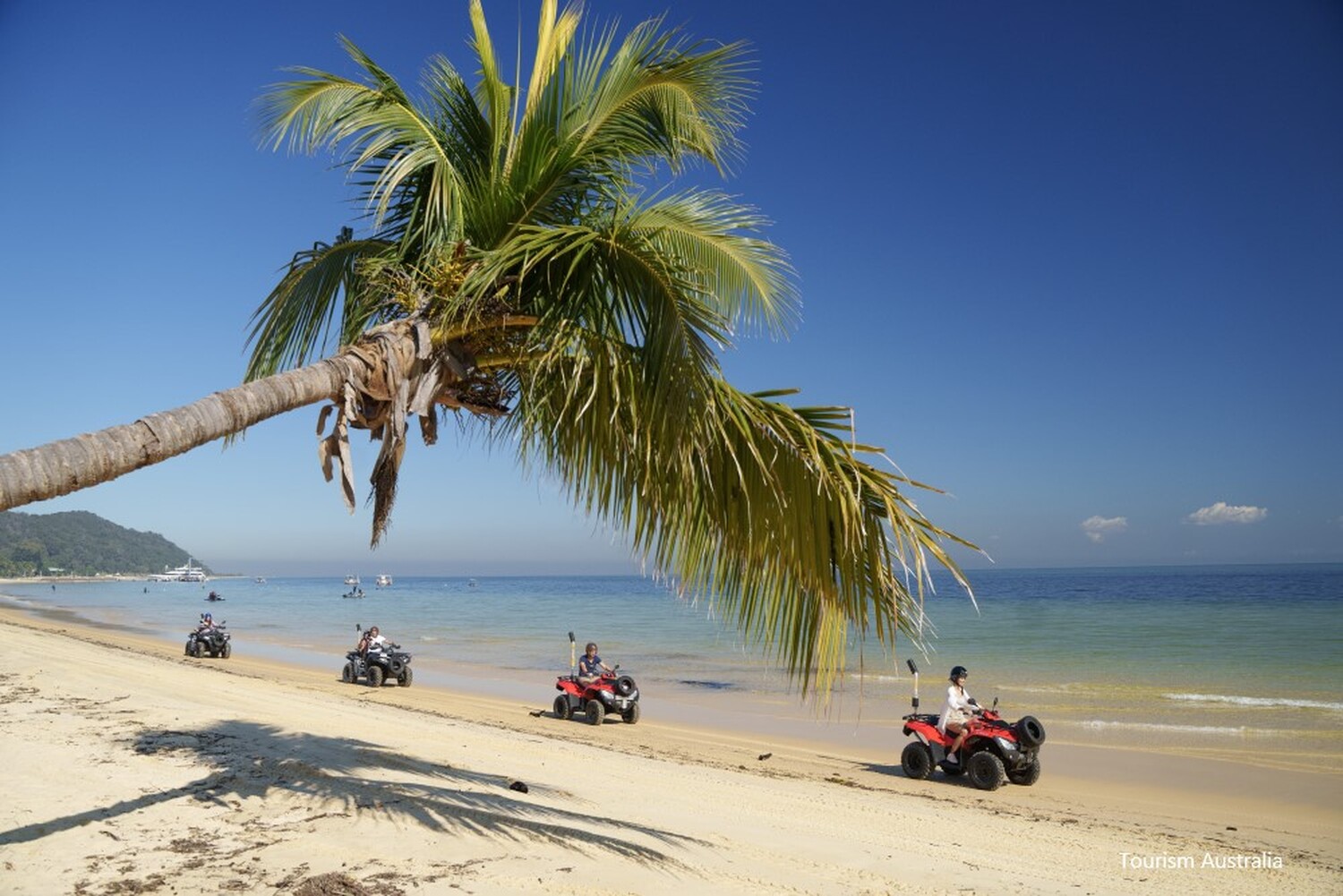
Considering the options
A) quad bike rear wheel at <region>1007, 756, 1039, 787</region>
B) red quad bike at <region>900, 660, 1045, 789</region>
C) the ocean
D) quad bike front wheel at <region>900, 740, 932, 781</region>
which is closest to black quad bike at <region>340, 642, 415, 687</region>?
the ocean

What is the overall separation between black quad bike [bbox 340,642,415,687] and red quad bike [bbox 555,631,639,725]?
4.56m

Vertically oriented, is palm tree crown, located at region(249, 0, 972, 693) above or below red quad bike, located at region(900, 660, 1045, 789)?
above

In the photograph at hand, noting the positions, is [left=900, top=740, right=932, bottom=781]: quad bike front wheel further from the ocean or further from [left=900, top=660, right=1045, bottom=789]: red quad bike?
the ocean

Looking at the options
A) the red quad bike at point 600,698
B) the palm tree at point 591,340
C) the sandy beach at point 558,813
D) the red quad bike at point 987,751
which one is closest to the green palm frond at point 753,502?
the palm tree at point 591,340

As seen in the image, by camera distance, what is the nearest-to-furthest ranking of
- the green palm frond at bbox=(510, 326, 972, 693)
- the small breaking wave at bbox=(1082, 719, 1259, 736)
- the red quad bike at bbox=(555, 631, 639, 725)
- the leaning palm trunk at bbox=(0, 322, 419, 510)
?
the leaning palm trunk at bbox=(0, 322, 419, 510) < the green palm frond at bbox=(510, 326, 972, 693) < the red quad bike at bbox=(555, 631, 639, 725) < the small breaking wave at bbox=(1082, 719, 1259, 736)

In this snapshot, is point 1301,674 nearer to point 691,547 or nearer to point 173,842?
point 691,547

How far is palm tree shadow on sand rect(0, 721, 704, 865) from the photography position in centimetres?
550

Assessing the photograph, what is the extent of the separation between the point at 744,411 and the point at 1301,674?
2128 cm

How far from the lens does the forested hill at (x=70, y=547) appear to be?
132m

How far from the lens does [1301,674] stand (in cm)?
1939

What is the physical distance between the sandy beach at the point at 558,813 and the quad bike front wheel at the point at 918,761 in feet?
0.70

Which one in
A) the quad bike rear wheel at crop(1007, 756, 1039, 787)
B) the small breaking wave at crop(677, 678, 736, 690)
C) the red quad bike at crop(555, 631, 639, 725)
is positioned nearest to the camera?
the quad bike rear wheel at crop(1007, 756, 1039, 787)

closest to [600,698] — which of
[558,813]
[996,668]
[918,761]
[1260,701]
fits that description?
[918,761]

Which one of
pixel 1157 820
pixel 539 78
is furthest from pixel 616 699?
pixel 539 78
